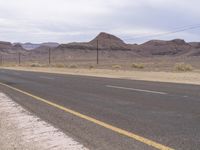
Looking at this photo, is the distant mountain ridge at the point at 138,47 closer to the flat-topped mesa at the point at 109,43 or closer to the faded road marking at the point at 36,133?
the flat-topped mesa at the point at 109,43

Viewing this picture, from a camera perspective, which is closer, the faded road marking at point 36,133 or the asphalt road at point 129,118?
the faded road marking at point 36,133

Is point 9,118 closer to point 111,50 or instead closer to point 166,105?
point 166,105

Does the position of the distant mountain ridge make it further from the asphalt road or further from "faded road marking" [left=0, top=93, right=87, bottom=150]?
"faded road marking" [left=0, top=93, right=87, bottom=150]

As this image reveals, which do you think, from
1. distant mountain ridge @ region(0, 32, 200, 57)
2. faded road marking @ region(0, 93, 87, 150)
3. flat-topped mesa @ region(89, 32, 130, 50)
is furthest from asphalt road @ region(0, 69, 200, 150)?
flat-topped mesa @ region(89, 32, 130, 50)

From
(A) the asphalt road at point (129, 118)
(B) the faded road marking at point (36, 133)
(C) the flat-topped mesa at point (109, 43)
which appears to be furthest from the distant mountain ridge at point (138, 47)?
(B) the faded road marking at point (36, 133)

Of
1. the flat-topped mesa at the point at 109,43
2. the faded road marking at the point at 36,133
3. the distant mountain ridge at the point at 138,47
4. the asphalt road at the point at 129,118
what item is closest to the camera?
the faded road marking at the point at 36,133

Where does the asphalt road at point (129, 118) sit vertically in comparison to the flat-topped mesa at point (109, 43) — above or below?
below

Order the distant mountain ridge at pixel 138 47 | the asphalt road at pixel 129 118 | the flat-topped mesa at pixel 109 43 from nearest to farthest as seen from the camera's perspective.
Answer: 1. the asphalt road at pixel 129 118
2. the distant mountain ridge at pixel 138 47
3. the flat-topped mesa at pixel 109 43

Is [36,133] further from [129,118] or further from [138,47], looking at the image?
[138,47]

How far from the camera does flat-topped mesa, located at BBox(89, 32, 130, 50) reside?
171m

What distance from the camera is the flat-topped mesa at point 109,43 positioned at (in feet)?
562

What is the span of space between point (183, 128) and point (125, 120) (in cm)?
153

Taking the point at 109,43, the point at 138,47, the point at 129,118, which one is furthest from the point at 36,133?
Result: the point at 138,47

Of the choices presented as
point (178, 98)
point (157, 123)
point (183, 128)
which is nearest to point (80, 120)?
point (157, 123)
